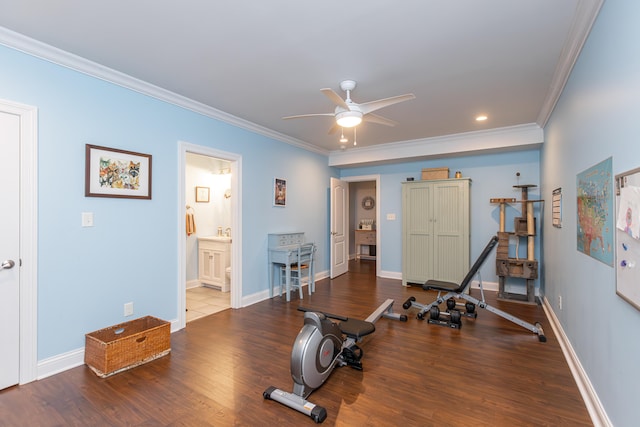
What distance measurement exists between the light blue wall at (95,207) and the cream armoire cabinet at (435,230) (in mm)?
3384

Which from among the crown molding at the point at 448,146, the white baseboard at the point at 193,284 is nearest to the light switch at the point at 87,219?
the white baseboard at the point at 193,284

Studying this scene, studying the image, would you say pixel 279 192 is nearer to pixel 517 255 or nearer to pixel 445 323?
pixel 445 323

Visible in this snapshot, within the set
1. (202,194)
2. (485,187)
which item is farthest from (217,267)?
(485,187)

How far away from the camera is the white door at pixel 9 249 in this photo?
221cm

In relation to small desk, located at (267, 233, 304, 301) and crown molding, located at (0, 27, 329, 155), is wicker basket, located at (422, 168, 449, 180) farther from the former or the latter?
crown molding, located at (0, 27, 329, 155)

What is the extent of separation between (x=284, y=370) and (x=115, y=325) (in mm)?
1642

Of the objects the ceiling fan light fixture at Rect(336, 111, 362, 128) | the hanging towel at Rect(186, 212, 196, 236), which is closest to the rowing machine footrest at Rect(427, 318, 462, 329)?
the ceiling fan light fixture at Rect(336, 111, 362, 128)

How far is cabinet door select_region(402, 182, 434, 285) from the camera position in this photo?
210 inches

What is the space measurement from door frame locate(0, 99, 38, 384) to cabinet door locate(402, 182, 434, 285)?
4.91 metres

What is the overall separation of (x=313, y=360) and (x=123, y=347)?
1.60 metres

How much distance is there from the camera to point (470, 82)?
3000 millimetres

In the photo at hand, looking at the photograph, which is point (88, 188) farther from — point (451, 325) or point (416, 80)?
point (451, 325)

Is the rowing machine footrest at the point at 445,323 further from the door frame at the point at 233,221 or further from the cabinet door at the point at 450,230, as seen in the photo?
the door frame at the point at 233,221

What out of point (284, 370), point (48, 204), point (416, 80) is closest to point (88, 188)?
point (48, 204)
